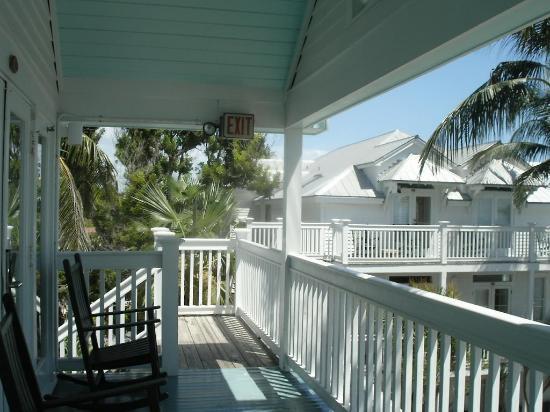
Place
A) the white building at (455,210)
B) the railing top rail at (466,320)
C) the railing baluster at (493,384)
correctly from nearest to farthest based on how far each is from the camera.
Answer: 1. the railing top rail at (466,320)
2. the railing baluster at (493,384)
3. the white building at (455,210)

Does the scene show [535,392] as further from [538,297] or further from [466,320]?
[538,297]

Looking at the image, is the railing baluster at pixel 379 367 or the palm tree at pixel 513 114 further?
the palm tree at pixel 513 114

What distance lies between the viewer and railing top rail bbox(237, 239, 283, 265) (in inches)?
187

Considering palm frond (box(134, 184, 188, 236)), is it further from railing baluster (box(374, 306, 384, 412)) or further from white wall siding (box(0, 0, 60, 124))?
railing baluster (box(374, 306, 384, 412))

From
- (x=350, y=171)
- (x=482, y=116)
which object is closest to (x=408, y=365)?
(x=482, y=116)

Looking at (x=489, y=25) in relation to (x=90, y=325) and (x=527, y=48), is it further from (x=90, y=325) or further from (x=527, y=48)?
(x=527, y=48)

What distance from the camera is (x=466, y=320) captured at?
6.47 ft

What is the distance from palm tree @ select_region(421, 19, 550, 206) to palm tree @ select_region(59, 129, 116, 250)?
558cm

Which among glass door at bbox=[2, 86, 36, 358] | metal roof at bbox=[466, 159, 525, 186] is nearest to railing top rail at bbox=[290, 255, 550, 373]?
glass door at bbox=[2, 86, 36, 358]

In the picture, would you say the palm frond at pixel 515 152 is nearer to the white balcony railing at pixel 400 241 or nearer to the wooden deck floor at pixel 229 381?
the white balcony railing at pixel 400 241

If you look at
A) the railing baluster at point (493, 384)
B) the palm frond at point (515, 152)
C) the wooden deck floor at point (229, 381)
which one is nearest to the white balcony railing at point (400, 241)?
the palm frond at point (515, 152)

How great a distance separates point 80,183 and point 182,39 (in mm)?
9532

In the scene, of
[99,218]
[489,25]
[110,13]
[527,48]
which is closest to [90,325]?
[110,13]

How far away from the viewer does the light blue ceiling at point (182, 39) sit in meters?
3.58
